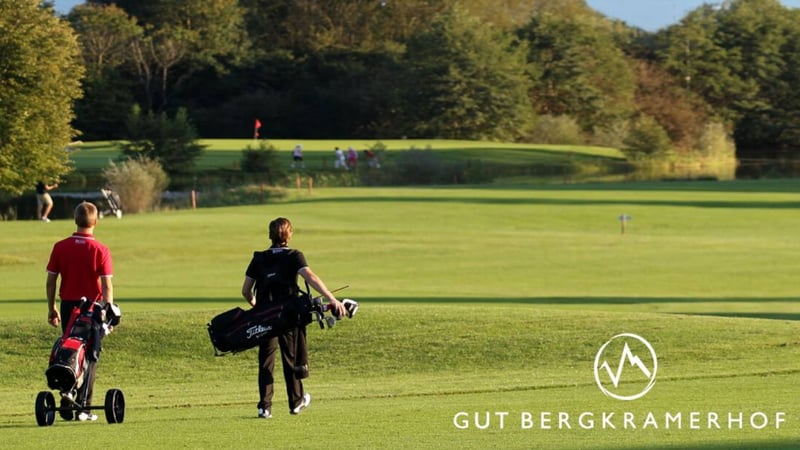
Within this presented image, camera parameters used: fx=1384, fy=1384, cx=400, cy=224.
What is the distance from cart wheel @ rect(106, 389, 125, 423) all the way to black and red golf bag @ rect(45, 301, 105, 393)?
0.91 feet

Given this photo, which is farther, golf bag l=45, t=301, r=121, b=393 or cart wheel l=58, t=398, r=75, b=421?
cart wheel l=58, t=398, r=75, b=421

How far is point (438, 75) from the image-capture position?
326 ft

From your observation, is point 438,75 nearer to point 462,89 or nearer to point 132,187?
point 462,89

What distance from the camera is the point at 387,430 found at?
33.0ft

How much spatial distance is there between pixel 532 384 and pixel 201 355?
16.2 ft

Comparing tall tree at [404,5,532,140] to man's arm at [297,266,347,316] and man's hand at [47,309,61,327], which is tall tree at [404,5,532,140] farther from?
man's arm at [297,266,347,316]

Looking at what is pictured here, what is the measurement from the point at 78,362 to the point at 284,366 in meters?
1.61

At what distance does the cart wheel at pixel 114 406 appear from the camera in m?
11.0

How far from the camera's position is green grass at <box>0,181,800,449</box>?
10.5 metres

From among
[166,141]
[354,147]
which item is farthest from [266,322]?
[354,147]

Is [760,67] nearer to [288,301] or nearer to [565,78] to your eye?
[565,78]

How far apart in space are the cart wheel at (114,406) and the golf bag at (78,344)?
278 millimetres

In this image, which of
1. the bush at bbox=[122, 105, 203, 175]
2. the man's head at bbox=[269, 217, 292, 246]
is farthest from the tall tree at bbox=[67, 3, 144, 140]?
the man's head at bbox=[269, 217, 292, 246]

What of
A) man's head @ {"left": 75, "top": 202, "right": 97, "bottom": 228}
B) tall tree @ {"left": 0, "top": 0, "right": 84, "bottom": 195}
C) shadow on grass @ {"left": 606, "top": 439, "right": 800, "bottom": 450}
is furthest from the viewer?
tall tree @ {"left": 0, "top": 0, "right": 84, "bottom": 195}
